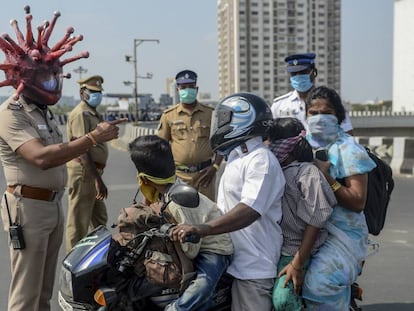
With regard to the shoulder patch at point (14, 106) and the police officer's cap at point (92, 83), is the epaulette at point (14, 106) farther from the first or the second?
the police officer's cap at point (92, 83)

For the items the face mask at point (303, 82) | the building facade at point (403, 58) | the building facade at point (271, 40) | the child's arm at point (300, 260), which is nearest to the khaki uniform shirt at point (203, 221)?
the child's arm at point (300, 260)

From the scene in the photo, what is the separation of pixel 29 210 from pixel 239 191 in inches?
58.1

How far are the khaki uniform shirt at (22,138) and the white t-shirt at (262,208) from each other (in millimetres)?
1334

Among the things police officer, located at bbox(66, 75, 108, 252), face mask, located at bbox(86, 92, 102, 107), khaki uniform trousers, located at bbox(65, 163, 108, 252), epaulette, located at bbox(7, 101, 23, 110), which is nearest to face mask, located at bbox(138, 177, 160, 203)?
epaulette, located at bbox(7, 101, 23, 110)

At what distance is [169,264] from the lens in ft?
7.96

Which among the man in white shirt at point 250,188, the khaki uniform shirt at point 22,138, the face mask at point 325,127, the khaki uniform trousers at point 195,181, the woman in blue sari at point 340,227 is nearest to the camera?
the man in white shirt at point 250,188

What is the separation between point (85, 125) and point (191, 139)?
115 centimetres

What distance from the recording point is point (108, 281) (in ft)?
8.13

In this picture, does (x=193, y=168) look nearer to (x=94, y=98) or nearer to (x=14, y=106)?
(x=94, y=98)

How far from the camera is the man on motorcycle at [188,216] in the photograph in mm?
2416

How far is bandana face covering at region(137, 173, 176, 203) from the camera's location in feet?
8.62

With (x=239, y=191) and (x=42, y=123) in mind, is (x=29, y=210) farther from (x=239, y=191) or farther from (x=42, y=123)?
(x=239, y=191)

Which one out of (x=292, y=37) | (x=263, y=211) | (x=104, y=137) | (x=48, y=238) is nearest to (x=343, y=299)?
(x=263, y=211)

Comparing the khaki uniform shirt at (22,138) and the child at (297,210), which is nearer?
the child at (297,210)
